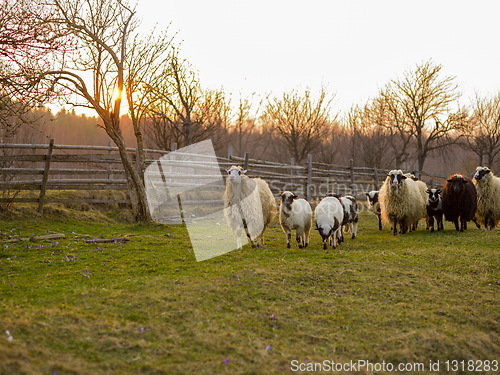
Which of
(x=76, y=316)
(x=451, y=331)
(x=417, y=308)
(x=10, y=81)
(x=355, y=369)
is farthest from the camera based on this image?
(x=10, y=81)

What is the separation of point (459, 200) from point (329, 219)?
5286 millimetres

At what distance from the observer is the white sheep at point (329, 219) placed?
940 cm

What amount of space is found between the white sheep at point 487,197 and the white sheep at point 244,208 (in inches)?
288

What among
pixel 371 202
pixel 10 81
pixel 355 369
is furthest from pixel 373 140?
pixel 355 369

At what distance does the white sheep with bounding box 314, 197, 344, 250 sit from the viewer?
9.40m

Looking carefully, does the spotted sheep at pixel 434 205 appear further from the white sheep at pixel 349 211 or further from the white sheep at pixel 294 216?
the white sheep at pixel 294 216

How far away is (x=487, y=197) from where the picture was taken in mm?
13305

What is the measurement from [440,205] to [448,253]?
4.23 meters

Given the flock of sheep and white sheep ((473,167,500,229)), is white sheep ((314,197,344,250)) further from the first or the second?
white sheep ((473,167,500,229))

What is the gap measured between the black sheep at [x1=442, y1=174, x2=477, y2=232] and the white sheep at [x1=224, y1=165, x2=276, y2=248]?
597cm

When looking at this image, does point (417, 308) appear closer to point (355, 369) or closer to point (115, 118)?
point (355, 369)

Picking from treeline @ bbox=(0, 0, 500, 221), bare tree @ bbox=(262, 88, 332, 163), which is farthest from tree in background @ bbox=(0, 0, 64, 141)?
bare tree @ bbox=(262, 88, 332, 163)

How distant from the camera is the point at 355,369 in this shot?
434cm

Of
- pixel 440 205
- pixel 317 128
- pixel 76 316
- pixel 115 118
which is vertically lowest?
pixel 76 316
